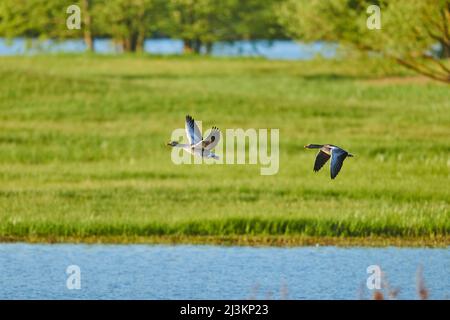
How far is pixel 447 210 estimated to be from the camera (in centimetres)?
2283

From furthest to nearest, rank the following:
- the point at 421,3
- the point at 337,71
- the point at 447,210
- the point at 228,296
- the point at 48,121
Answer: the point at 337,71
the point at 48,121
the point at 421,3
the point at 447,210
the point at 228,296

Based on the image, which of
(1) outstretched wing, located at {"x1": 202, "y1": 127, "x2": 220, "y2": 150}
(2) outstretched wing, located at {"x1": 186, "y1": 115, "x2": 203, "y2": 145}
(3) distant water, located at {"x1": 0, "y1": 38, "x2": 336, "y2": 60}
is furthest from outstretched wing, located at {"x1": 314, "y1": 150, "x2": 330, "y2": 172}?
(3) distant water, located at {"x1": 0, "y1": 38, "x2": 336, "y2": 60}

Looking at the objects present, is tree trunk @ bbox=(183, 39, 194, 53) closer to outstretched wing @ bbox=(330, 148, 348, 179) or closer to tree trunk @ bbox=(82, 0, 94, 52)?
tree trunk @ bbox=(82, 0, 94, 52)

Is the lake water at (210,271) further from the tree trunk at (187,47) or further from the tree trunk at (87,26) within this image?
the tree trunk at (187,47)

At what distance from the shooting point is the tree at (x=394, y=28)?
105 ft

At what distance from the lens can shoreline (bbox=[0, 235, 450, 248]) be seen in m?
20.6

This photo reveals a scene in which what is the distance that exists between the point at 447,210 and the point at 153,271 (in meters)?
6.85

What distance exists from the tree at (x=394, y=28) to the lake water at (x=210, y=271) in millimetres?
13087

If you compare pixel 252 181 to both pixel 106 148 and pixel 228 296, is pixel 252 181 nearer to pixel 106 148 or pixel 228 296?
pixel 106 148

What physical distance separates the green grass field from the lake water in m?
1.00

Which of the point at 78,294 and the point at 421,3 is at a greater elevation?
the point at 421,3

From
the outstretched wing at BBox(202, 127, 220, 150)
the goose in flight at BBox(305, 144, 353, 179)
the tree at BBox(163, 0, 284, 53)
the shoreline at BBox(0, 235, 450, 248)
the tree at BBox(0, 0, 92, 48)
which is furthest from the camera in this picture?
the tree at BBox(163, 0, 284, 53)

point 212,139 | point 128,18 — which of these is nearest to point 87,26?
point 128,18
